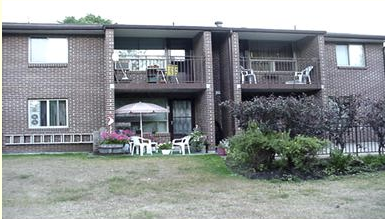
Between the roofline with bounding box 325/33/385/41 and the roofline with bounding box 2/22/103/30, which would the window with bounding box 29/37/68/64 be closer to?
the roofline with bounding box 2/22/103/30

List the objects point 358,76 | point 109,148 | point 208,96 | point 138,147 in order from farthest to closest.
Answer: point 358,76 < point 208,96 < point 138,147 < point 109,148

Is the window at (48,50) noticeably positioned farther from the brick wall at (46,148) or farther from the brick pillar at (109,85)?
the brick wall at (46,148)

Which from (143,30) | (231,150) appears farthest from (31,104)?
(231,150)

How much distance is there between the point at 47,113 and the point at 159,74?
4.75 meters

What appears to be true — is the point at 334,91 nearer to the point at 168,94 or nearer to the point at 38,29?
the point at 168,94

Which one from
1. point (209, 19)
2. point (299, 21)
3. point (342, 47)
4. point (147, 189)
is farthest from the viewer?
point (299, 21)

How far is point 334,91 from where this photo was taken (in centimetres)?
1916

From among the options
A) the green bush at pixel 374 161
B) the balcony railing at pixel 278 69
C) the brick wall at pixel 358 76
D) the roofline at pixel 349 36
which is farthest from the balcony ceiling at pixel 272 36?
the green bush at pixel 374 161

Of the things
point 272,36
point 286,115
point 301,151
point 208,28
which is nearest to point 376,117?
point 286,115

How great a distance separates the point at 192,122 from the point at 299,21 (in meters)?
15.8

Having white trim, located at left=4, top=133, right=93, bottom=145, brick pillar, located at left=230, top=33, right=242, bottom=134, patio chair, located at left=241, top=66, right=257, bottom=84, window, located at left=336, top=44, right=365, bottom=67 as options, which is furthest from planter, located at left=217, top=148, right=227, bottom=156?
window, located at left=336, top=44, right=365, bottom=67

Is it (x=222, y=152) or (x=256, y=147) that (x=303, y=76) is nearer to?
(x=222, y=152)

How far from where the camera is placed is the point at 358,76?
64.1ft

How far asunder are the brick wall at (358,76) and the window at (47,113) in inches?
447
